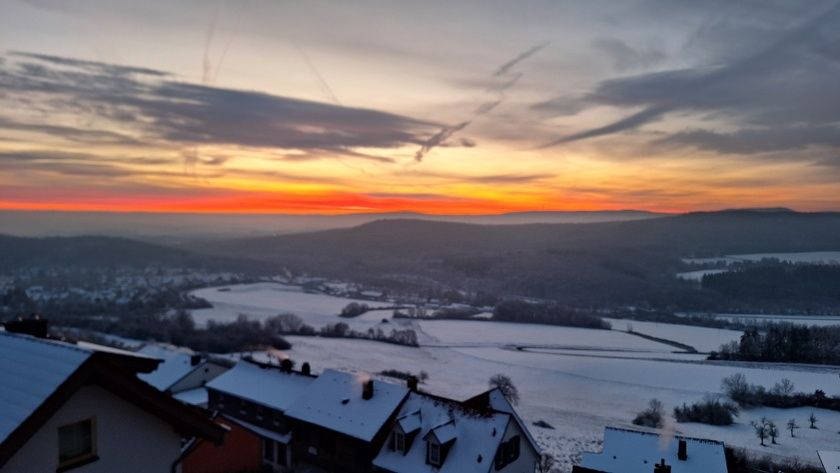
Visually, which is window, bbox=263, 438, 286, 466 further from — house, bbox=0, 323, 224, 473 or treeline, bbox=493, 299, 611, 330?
treeline, bbox=493, 299, 611, 330

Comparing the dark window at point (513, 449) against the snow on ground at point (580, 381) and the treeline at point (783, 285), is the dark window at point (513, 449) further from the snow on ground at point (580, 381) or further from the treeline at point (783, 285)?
the treeline at point (783, 285)

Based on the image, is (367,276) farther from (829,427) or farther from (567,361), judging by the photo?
(829,427)

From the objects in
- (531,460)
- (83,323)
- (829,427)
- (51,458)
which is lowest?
(83,323)

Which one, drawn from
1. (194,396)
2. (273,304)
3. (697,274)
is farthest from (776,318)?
(273,304)

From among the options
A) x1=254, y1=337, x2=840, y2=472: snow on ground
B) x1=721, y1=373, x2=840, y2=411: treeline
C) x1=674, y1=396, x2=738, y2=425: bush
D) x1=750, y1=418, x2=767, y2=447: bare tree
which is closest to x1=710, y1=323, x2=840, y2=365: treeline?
x1=254, y1=337, x2=840, y2=472: snow on ground

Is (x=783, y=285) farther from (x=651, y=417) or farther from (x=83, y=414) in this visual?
(x=83, y=414)

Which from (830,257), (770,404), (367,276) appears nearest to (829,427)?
(770,404)

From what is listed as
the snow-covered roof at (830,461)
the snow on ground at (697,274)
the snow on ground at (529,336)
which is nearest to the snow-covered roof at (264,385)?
the snow-covered roof at (830,461)
